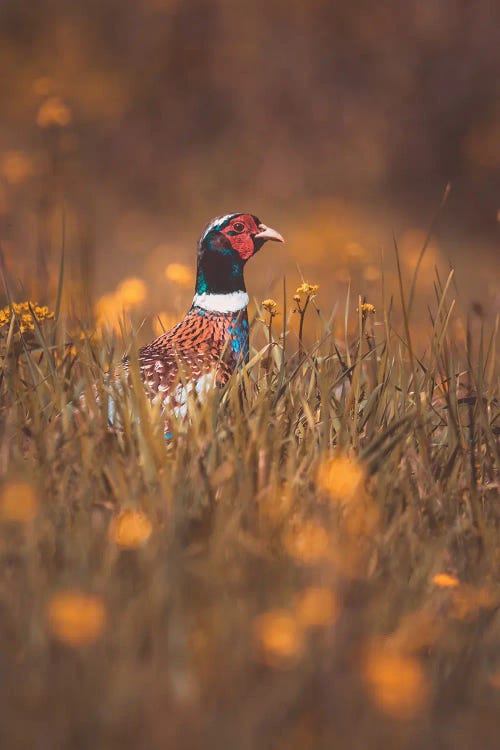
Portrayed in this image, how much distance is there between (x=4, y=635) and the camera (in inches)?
79.5

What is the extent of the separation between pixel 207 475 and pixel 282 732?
932mm

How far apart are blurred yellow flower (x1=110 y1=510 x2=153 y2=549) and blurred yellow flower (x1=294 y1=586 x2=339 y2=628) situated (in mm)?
448

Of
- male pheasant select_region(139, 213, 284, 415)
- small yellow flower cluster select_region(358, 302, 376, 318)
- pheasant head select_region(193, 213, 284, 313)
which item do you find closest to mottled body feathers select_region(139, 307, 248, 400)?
male pheasant select_region(139, 213, 284, 415)

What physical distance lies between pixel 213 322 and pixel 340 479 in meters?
1.52

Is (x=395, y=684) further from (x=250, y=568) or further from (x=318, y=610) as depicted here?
(x=250, y=568)

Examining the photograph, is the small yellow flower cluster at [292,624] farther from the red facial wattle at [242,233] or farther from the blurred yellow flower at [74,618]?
the red facial wattle at [242,233]

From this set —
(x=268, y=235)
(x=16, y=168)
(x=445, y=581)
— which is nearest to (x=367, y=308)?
(x=268, y=235)

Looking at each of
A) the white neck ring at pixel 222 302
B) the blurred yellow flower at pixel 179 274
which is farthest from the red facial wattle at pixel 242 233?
the blurred yellow flower at pixel 179 274

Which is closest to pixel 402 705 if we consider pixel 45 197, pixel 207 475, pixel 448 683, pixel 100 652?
pixel 448 683

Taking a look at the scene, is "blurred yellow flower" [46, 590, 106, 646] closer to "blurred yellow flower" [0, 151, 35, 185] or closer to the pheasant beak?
the pheasant beak

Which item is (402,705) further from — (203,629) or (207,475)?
(207,475)

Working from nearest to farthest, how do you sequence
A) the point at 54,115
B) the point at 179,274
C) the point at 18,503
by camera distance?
the point at 18,503 → the point at 54,115 → the point at 179,274

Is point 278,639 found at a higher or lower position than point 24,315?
lower

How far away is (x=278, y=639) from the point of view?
75.9 inches
